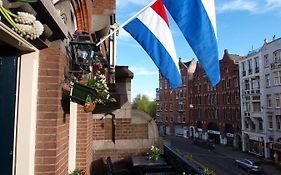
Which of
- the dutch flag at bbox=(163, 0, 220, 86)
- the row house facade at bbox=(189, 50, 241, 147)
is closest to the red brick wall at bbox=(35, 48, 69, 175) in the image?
the dutch flag at bbox=(163, 0, 220, 86)

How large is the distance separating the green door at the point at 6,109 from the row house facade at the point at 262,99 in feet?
116

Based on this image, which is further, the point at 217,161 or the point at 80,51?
the point at 217,161

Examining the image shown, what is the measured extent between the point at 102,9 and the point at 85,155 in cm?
425

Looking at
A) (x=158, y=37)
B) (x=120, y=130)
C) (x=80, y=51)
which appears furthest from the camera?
(x=120, y=130)

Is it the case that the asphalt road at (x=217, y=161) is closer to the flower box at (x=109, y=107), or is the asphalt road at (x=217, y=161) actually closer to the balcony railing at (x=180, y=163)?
the balcony railing at (x=180, y=163)

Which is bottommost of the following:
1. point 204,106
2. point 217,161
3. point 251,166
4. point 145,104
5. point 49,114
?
point 217,161

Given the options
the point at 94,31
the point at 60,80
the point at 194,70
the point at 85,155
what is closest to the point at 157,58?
the point at 94,31

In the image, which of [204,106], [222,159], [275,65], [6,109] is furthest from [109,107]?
[204,106]

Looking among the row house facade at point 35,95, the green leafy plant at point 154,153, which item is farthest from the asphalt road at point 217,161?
the row house facade at point 35,95

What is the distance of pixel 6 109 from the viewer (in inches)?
116

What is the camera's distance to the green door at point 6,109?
2918 mm

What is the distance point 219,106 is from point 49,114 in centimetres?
4754

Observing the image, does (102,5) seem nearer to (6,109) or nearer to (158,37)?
(158,37)

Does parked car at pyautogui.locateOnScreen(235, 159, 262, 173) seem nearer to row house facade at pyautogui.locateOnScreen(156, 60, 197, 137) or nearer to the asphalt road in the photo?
the asphalt road
